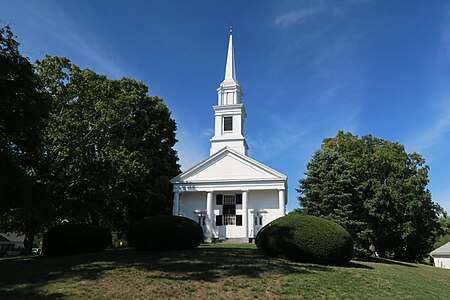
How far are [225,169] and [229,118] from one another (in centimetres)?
739

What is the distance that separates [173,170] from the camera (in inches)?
1426

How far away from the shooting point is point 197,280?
11.2 meters

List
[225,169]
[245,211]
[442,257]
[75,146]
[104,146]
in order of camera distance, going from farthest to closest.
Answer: [442,257] → [225,169] → [245,211] → [104,146] → [75,146]

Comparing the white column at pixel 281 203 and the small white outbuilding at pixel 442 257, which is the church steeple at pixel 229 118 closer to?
the white column at pixel 281 203

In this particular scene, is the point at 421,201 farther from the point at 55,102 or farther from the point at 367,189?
the point at 55,102

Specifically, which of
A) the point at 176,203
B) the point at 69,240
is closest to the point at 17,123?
the point at 69,240

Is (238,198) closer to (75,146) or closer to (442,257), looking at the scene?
(75,146)

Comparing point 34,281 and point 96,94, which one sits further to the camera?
point 96,94

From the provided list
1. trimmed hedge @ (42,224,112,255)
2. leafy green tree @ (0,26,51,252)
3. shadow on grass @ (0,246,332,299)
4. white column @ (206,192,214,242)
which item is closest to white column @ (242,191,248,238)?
white column @ (206,192,214,242)

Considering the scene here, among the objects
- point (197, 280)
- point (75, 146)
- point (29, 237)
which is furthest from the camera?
point (29, 237)

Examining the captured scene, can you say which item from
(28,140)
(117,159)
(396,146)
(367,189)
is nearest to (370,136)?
(396,146)

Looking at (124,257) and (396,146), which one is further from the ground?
(396,146)

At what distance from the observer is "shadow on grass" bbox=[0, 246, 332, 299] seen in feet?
35.2

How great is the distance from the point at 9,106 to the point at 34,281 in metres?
7.35
